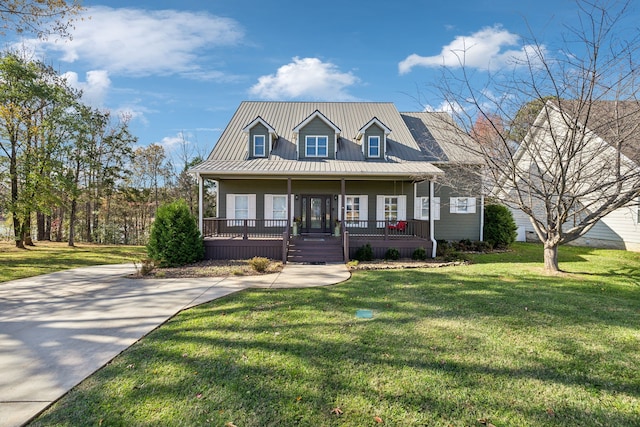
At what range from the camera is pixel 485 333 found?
4602mm

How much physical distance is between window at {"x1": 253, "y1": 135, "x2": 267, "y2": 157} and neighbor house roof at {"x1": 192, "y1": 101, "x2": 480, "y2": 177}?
1.37 ft

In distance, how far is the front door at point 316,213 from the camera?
15.9 metres

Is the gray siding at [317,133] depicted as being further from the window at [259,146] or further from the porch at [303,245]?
the porch at [303,245]

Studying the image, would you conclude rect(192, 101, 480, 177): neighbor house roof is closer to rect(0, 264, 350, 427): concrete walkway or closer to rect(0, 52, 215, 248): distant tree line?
rect(0, 264, 350, 427): concrete walkway

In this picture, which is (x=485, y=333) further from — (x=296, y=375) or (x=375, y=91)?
(x=375, y=91)

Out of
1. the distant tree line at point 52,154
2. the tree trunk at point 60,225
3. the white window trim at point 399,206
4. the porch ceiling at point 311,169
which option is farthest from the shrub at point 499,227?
the tree trunk at point 60,225

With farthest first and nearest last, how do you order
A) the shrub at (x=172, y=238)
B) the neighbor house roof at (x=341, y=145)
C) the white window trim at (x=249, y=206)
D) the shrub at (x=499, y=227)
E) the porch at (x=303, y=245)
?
the shrub at (x=499, y=227)
the white window trim at (x=249, y=206)
the neighbor house roof at (x=341, y=145)
the porch at (x=303, y=245)
the shrub at (x=172, y=238)

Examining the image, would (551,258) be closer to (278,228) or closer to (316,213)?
(316,213)

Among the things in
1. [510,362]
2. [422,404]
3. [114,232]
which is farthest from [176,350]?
[114,232]

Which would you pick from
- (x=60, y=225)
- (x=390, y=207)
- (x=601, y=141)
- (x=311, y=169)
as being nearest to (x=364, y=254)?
(x=311, y=169)

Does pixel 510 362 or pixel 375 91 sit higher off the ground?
pixel 375 91

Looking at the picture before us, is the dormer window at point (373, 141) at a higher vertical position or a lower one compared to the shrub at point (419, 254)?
higher

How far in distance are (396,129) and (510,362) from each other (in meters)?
15.7

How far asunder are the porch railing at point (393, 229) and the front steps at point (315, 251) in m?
0.96
